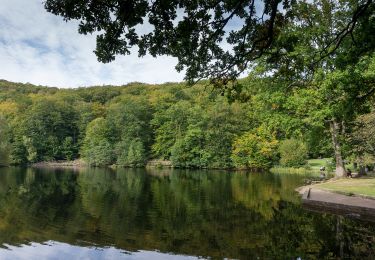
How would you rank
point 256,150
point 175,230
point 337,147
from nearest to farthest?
point 175,230
point 337,147
point 256,150

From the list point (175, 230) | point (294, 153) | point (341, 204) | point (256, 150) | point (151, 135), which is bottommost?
point (175, 230)

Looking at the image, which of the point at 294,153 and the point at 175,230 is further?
the point at 294,153

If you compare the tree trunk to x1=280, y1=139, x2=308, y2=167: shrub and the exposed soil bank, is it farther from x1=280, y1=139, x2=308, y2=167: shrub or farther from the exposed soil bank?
the exposed soil bank

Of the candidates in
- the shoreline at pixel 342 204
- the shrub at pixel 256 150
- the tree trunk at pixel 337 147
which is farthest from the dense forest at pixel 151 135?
the shoreline at pixel 342 204

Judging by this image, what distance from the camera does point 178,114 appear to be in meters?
72.4

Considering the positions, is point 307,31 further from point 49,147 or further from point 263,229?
point 49,147

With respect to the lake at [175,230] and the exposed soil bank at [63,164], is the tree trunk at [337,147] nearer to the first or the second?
the lake at [175,230]

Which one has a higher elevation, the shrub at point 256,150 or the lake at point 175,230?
the shrub at point 256,150

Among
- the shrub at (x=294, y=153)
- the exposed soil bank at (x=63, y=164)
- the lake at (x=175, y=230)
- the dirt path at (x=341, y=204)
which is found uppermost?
the shrub at (x=294, y=153)

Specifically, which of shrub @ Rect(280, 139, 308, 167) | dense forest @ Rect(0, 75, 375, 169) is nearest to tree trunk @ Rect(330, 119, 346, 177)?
dense forest @ Rect(0, 75, 375, 169)

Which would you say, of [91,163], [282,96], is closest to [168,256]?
[282,96]

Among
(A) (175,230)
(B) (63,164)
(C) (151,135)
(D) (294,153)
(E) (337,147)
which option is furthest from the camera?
(C) (151,135)

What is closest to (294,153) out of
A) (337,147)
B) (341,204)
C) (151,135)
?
(337,147)

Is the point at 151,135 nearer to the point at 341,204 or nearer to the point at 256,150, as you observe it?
the point at 256,150
